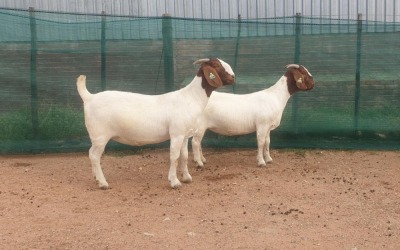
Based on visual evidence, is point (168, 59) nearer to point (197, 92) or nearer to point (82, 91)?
point (197, 92)

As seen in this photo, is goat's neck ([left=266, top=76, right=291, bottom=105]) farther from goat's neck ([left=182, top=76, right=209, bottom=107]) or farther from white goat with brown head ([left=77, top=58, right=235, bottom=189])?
goat's neck ([left=182, top=76, right=209, bottom=107])

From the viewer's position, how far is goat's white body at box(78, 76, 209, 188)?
718cm

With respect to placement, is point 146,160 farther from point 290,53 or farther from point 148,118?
point 290,53

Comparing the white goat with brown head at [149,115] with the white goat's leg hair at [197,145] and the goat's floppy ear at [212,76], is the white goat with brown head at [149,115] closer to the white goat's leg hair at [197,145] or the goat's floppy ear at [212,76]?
the goat's floppy ear at [212,76]

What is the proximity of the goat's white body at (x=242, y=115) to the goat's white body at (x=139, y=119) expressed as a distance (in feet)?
3.66

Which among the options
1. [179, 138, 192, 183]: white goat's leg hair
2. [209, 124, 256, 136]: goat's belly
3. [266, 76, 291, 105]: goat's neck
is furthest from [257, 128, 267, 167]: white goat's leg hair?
[179, 138, 192, 183]: white goat's leg hair

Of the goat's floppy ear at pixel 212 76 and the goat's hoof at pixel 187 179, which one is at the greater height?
the goat's floppy ear at pixel 212 76

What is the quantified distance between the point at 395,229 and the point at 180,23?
5222 millimetres

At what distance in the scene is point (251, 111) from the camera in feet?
28.2

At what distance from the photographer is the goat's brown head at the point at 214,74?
7.36 m

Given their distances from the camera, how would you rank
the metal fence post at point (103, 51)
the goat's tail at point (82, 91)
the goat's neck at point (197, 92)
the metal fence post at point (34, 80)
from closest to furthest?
the goat's tail at point (82, 91), the goat's neck at point (197, 92), the metal fence post at point (34, 80), the metal fence post at point (103, 51)

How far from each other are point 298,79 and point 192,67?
187 cm

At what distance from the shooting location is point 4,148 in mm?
9492

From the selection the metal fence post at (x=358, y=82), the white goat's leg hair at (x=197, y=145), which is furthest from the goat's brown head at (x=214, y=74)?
the metal fence post at (x=358, y=82)
